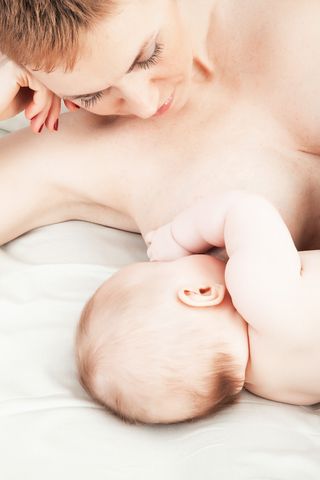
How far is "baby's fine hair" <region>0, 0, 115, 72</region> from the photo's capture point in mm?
1216

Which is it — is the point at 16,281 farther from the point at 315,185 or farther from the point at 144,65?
the point at 315,185

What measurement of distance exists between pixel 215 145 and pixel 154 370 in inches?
21.8

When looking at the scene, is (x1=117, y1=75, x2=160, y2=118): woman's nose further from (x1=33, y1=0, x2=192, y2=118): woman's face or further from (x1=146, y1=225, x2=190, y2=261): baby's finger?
(x1=146, y1=225, x2=190, y2=261): baby's finger

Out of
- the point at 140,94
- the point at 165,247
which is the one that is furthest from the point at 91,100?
the point at 165,247

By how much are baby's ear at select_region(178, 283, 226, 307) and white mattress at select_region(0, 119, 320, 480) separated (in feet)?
0.64

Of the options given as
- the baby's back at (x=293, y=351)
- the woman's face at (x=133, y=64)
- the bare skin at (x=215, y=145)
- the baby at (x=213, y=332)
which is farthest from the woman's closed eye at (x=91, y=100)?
the baby's back at (x=293, y=351)

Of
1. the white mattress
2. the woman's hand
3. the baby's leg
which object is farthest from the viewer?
the baby's leg

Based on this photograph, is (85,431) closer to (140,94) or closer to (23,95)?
(140,94)

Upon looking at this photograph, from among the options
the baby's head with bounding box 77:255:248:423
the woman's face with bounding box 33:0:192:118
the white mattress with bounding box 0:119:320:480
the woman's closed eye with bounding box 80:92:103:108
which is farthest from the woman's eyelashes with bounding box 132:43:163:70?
the white mattress with bounding box 0:119:320:480

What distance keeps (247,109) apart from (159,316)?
20.8 inches

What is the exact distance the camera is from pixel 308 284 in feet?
4.20

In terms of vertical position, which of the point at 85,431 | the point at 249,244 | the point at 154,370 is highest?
the point at 249,244

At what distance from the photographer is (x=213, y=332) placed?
1263 millimetres

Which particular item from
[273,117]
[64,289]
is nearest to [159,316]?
[64,289]
